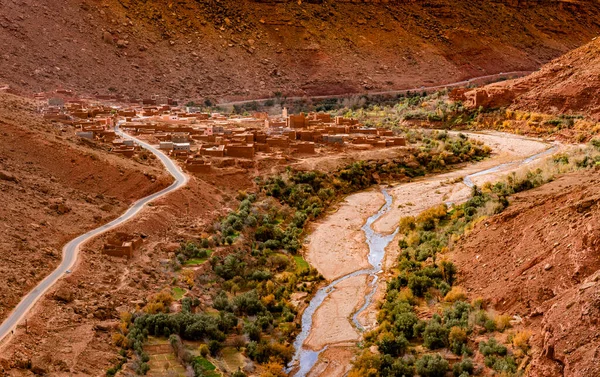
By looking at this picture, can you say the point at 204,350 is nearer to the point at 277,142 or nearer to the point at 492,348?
the point at 492,348

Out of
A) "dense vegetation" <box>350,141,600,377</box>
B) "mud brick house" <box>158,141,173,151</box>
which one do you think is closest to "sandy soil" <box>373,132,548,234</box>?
"dense vegetation" <box>350,141,600,377</box>

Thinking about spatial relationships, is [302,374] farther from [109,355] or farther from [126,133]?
[126,133]

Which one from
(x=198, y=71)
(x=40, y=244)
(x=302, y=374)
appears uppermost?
(x=198, y=71)

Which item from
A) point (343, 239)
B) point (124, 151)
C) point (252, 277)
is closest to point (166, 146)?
point (124, 151)

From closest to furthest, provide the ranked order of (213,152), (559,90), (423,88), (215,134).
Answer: (213,152), (215,134), (559,90), (423,88)

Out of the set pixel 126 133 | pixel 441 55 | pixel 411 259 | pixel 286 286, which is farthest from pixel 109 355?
pixel 441 55

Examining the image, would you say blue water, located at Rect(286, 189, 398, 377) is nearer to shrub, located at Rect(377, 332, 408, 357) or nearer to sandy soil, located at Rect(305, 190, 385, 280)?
sandy soil, located at Rect(305, 190, 385, 280)

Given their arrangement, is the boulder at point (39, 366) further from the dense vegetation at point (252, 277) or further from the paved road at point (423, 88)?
the paved road at point (423, 88)

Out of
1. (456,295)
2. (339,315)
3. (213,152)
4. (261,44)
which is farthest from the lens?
(261,44)
